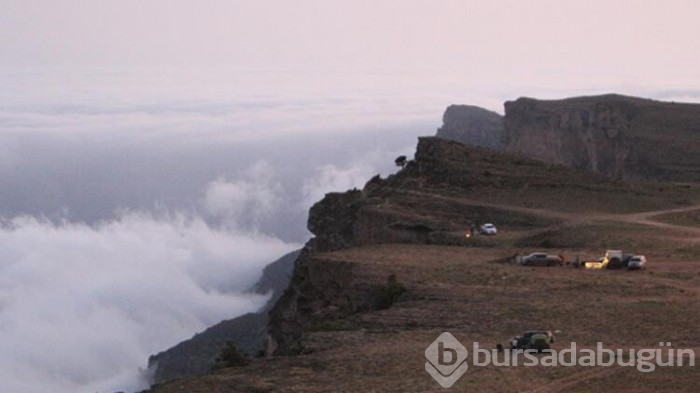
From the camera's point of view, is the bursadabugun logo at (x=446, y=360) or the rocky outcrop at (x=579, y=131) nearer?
the bursadabugun logo at (x=446, y=360)

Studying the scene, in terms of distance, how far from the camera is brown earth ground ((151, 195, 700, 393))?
26875mm

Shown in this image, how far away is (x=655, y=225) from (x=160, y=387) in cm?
3223

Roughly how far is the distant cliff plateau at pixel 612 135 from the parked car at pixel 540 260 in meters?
52.0

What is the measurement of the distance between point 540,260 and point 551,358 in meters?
15.9

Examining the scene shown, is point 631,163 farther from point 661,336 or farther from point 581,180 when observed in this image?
point 661,336

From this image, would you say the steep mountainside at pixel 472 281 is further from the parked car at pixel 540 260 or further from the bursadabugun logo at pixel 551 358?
the parked car at pixel 540 260

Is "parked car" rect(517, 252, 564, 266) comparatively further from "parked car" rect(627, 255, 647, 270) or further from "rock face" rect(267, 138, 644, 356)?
"rock face" rect(267, 138, 644, 356)

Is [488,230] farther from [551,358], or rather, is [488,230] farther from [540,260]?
[551,358]

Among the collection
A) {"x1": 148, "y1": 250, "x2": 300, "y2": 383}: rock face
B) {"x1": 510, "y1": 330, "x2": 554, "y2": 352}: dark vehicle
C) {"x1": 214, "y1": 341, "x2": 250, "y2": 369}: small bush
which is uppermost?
{"x1": 510, "y1": 330, "x2": 554, "y2": 352}: dark vehicle

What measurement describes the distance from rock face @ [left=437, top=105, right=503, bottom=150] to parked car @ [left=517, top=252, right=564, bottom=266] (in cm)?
10387

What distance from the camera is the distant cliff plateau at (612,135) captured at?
100375 mm

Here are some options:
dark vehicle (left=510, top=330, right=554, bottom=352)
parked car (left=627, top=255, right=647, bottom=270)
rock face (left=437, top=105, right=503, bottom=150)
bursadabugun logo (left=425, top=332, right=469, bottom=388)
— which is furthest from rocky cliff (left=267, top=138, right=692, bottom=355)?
rock face (left=437, top=105, right=503, bottom=150)

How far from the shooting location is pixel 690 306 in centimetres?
3462

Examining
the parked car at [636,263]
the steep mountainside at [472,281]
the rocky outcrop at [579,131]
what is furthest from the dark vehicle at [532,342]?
the rocky outcrop at [579,131]
